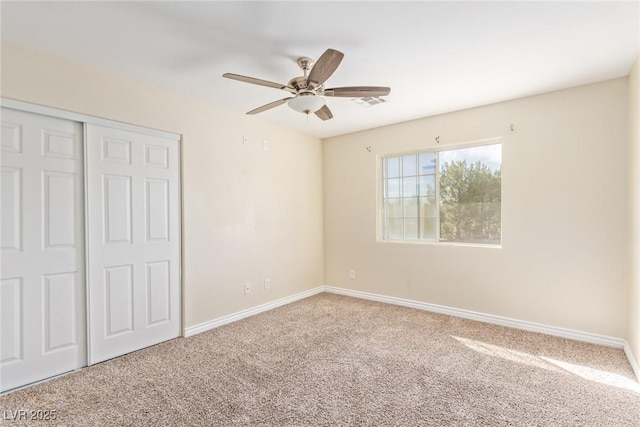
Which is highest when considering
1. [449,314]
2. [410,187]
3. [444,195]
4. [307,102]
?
[307,102]

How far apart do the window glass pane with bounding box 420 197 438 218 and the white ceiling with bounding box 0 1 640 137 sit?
4.72 feet

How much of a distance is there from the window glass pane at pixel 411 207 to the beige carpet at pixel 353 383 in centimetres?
152

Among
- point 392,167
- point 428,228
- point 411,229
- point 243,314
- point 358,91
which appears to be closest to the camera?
point 358,91

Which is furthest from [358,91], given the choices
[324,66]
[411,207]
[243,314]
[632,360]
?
[632,360]

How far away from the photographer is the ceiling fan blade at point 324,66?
5.89 ft

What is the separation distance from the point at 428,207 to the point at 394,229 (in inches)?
22.7

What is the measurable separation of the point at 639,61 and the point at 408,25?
187 cm

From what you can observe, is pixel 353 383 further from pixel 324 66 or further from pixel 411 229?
pixel 411 229

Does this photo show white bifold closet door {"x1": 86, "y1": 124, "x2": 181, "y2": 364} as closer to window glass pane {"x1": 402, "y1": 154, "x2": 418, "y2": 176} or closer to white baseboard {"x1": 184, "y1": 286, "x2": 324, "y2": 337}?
white baseboard {"x1": 184, "y1": 286, "x2": 324, "y2": 337}

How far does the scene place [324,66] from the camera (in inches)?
76.0

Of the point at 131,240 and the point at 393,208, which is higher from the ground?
the point at 393,208

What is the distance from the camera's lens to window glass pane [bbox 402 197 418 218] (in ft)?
13.6

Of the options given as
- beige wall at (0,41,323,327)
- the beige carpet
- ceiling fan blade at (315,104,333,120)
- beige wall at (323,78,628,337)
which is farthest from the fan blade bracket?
the beige carpet

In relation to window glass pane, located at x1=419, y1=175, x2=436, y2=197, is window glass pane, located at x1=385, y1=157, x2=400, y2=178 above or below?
above
